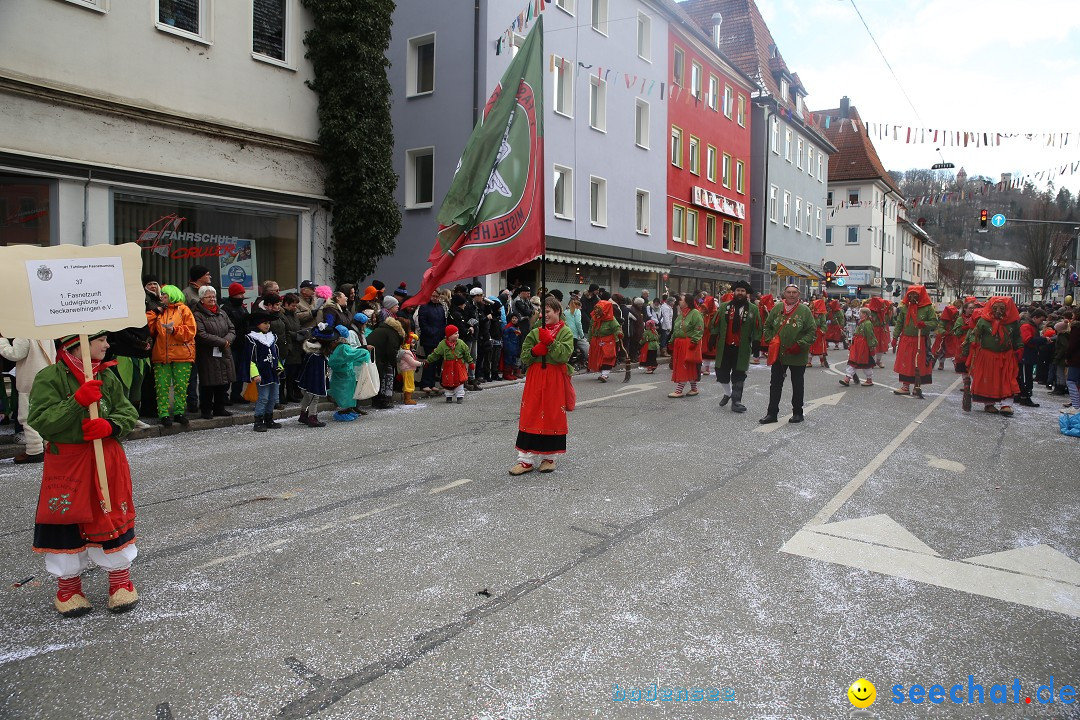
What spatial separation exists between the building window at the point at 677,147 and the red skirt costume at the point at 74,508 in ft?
96.7

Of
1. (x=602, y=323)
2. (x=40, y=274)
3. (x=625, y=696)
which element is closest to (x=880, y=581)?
(x=625, y=696)

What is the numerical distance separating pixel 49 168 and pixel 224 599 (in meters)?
10.5

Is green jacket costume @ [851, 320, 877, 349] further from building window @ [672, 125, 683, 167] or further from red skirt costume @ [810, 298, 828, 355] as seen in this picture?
building window @ [672, 125, 683, 167]

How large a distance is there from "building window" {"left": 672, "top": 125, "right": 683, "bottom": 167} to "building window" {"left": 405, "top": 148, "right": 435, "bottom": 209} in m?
12.3

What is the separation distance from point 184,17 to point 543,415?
1139 centimetres

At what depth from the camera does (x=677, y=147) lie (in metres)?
31.7

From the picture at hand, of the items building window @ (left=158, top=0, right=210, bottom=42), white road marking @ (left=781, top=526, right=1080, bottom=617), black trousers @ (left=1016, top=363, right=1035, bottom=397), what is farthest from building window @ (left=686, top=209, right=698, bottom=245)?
white road marking @ (left=781, top=526, right=1080, bottom=617)

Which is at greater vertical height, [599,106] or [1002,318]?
[599,106]

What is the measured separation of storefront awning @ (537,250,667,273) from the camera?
904 inches

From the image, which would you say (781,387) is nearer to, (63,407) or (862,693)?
(862,693)

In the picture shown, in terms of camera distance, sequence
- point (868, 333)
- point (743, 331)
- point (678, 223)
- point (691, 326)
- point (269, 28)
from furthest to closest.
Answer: point (678, 223)
point (269, 28)
point (868, 333)
point (691, 326)
point (743, 331)

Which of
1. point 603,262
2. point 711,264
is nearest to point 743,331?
point 603,262

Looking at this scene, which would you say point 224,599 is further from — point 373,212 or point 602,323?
point 373,212

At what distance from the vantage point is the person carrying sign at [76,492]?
4031mm
